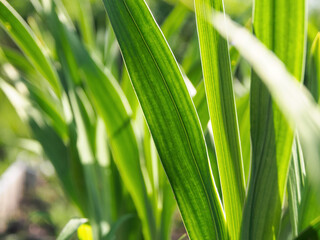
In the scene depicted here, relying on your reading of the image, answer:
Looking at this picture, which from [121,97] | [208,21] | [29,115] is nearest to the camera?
[208,21]

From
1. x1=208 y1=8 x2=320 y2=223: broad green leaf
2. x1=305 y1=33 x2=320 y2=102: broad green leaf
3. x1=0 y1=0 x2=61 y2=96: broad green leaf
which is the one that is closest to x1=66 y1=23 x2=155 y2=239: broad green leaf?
x1=0 y1=0 x2=61 y2=96: broad green leaf

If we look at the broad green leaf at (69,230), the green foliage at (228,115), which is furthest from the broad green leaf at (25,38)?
the broad green leaf at (69,230)

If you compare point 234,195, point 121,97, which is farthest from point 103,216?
point 234,195

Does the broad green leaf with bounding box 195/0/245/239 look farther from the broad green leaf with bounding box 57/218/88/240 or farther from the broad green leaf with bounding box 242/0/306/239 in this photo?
the broad green leaf with bounding box 57/218/88/240

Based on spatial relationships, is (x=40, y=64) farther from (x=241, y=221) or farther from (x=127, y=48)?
(x=241, y=221)

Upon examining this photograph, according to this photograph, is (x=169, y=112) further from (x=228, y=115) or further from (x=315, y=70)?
(x=315, y=70)

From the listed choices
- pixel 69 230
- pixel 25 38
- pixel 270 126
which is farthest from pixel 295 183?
pixel 25 38

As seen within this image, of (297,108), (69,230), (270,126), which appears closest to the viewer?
(297,108)
